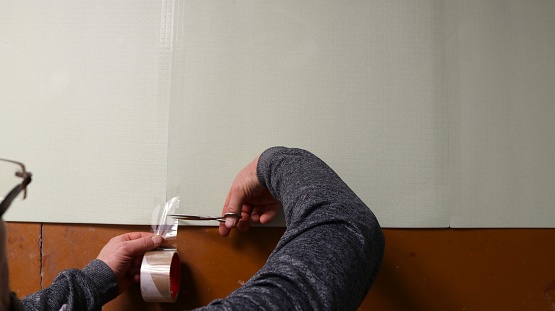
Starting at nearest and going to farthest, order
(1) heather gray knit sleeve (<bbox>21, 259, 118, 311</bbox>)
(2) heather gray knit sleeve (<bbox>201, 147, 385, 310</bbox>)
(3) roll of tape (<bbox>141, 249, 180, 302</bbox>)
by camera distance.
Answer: (2) heather gray knit sleeve (<bbox>201, 147, 385, 310</bbox>) < (1) heather gray knit sleeve (<bbox>21, 259, 118, 311</bbox>) < (3) roll of tape (<bbox>141, 249, 180, 302</bbox>)

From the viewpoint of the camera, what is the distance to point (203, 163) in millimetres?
900

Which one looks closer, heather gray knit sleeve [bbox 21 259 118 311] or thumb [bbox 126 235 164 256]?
heather gray knit sleeve [bbox 21 259 118 311]

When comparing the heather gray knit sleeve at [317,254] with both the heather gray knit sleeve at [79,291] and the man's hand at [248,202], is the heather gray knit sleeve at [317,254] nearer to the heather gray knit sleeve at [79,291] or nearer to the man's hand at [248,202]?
the man's hand at [248,202]

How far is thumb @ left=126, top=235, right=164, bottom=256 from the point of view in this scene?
0.83 metres

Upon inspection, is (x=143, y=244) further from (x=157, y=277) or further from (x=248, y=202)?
(x=248, y=202)

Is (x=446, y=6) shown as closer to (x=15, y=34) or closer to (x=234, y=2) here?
(x=234, y=2)

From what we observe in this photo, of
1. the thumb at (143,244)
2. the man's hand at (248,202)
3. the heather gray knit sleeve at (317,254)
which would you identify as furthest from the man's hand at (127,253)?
the heather gray knit sleeve at (317,254)

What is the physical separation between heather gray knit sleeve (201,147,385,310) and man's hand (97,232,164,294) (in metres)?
0.32

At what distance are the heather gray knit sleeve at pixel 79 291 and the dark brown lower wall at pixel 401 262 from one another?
0.33 feet

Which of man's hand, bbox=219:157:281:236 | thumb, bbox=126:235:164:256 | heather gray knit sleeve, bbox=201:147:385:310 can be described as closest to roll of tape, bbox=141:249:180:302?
thumb, bbox=126:235:164:256

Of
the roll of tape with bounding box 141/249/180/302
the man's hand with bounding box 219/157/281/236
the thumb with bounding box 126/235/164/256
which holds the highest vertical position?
the man's hand with bounding box 219/157/281/236

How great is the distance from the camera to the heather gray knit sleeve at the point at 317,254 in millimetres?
495

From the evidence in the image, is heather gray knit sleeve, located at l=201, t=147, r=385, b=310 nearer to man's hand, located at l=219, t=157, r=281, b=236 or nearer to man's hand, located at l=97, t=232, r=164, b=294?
man's hand, located at l=219, t=157, r=281, b=236

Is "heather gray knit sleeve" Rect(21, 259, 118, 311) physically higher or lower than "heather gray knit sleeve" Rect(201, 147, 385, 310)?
lower
